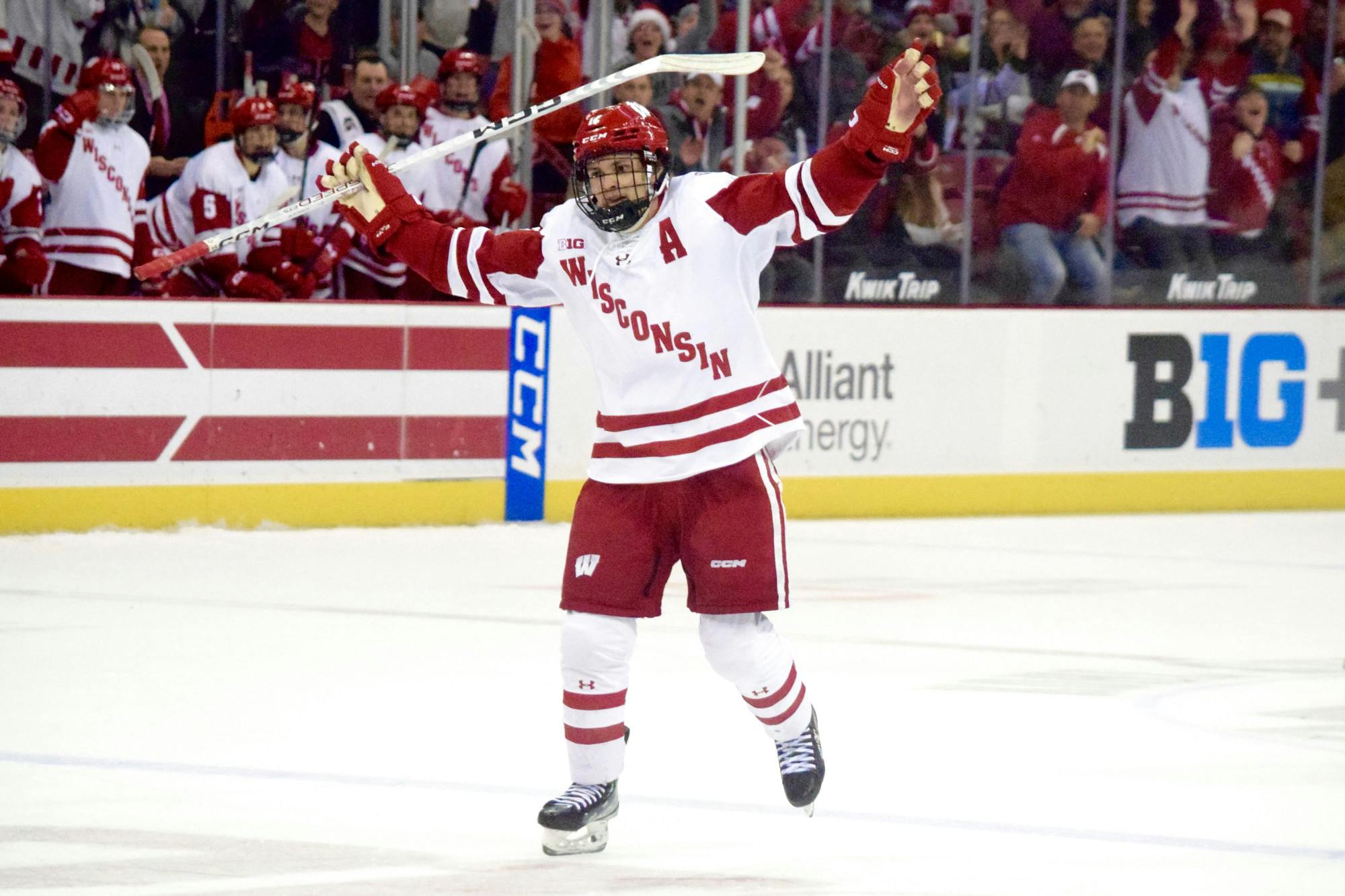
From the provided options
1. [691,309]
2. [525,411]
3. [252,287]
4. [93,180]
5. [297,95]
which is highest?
[297,95]

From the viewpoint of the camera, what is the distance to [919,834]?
432 cm

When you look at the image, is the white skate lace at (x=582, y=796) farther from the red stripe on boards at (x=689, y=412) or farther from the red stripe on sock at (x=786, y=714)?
the red stripe on boards at (x=689, y=412)

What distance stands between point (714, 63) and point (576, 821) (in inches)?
73.5

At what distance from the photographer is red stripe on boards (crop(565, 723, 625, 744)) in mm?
4312

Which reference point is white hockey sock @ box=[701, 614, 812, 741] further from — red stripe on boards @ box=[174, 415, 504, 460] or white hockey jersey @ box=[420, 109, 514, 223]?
white hockey jersey @ box=[420, 109, 514, 223]

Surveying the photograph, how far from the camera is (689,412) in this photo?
437 cm

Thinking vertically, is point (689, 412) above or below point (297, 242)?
below

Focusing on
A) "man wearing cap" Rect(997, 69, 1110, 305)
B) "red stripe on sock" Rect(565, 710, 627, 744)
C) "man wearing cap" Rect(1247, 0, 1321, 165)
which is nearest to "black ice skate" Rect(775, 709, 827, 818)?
"red stripe on sock" Rect(565, 710, 627, 744)

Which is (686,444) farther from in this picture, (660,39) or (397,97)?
(660,39)

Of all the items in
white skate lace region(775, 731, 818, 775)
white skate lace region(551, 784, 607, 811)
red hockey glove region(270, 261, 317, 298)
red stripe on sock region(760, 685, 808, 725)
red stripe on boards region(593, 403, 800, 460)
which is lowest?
white skate lace region(551, 784, 607, 811)

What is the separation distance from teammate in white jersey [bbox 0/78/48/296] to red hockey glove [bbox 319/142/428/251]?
4740 millimetres

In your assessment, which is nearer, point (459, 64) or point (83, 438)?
point (83, 438)

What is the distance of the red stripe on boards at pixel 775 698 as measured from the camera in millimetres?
4398

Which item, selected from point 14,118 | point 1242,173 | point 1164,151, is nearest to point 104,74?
point 14,118
